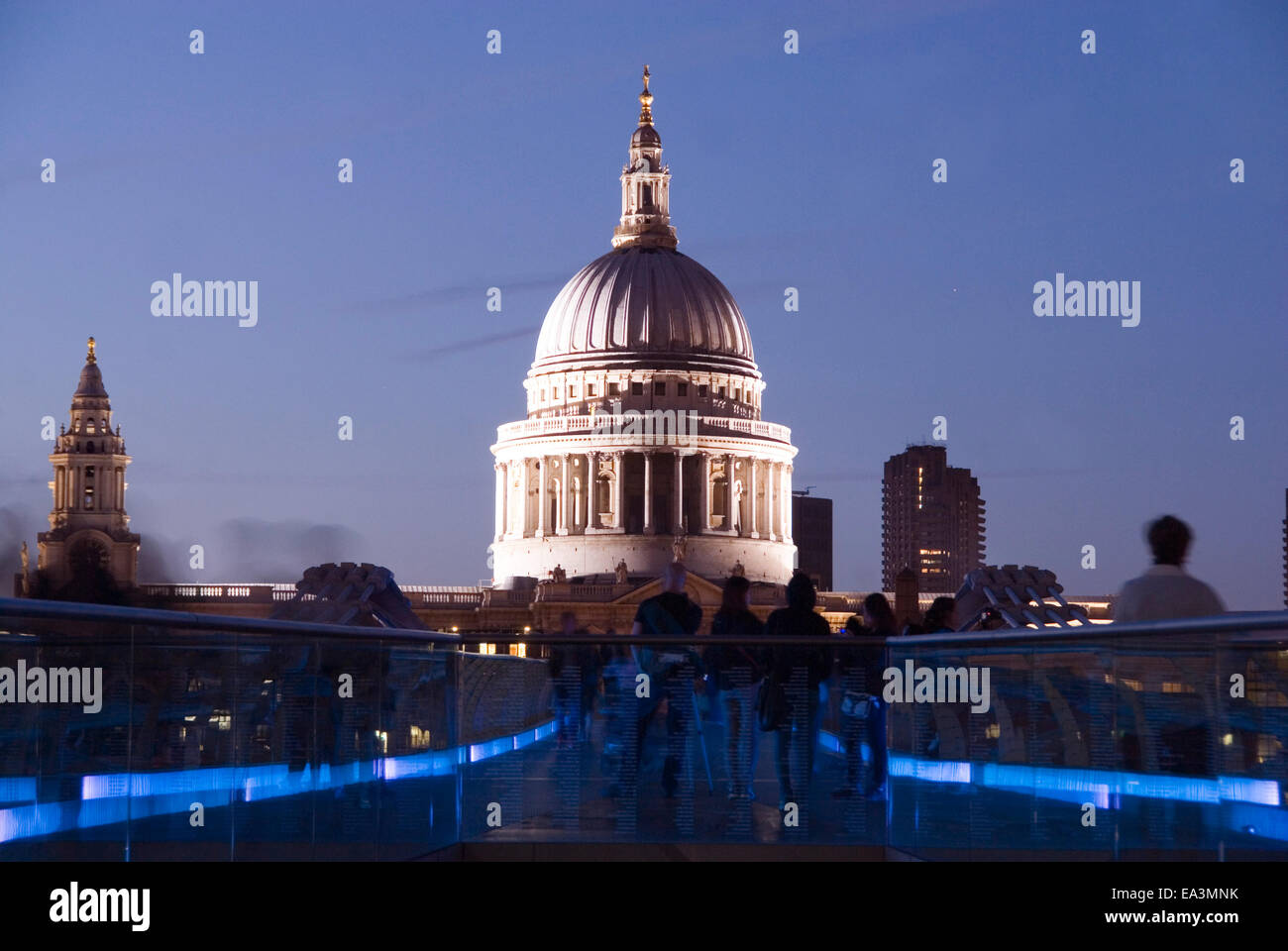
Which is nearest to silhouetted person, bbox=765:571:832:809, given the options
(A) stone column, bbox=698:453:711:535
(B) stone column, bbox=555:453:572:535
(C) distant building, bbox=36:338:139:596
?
(C) distant building, bbox=36:338:139:596

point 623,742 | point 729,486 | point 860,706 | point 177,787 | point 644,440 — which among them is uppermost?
point 644,440

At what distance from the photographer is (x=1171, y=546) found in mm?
17625

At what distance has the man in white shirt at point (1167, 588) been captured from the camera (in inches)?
673

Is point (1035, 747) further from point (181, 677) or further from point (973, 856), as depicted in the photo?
point (181, 677)

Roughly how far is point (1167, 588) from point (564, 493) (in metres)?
142

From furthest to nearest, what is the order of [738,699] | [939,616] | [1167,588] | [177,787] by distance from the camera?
[939,616] < [738,699] < [1167,588] < [177,787]

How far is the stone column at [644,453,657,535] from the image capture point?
15650cm

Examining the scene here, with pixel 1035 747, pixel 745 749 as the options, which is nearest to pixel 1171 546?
pixel 1035 747

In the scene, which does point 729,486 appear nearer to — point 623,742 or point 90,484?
point 90,484

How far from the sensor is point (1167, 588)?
Answer: 17.2 m

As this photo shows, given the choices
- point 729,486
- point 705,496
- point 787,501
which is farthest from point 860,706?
point 787,501

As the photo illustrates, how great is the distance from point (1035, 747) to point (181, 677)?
593 cm

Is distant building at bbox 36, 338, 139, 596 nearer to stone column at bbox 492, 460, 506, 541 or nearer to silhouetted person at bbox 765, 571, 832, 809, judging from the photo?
stone column at bbox 492, 460, 506, 541
